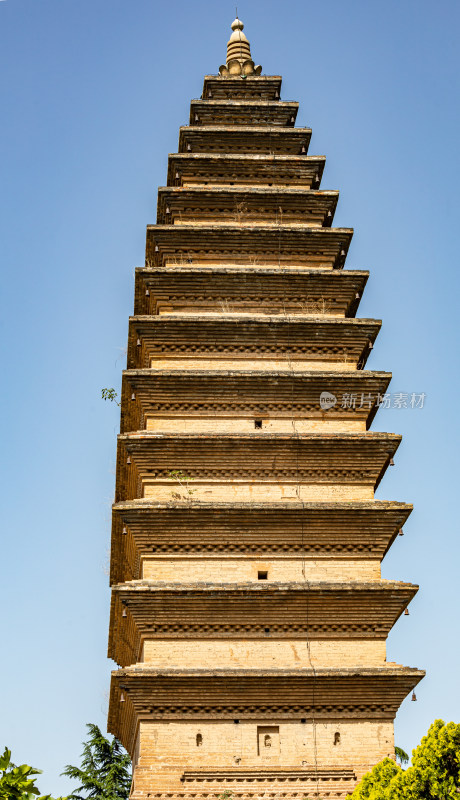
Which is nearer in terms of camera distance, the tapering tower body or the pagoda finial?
the tapering tower body

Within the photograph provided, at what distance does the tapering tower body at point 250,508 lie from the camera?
19.6m

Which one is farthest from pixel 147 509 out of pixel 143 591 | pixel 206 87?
pixel 206 87

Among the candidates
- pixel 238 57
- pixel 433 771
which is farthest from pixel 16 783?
pixel 238 57

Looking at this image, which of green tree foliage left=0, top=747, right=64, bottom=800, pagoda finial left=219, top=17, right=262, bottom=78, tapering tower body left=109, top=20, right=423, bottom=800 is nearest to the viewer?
green tree foliage left=0, top=747, right=64, bottom=800

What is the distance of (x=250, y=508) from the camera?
21094mm

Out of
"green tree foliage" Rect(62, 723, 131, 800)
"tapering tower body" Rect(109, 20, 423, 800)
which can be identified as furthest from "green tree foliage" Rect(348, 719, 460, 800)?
"green tree foliage" Rect(62, 723, 131, 800)

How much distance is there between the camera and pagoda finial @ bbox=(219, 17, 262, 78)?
1215 inches

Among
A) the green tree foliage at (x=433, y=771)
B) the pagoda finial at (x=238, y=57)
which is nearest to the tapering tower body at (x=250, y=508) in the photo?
the green tree foliage at (x=433, y=771)

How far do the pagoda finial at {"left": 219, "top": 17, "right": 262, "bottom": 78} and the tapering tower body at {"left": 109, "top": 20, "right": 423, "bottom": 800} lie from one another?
4608 millimetres

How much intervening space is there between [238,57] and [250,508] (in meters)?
15.3

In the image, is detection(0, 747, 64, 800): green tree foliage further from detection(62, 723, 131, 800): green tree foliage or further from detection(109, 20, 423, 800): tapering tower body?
detection(62, 723, 131, 800): green tree foliage

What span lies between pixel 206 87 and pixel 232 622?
15354 millimetres

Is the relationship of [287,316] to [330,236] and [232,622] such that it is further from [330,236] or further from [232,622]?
[232,622]

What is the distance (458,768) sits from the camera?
15922mm
